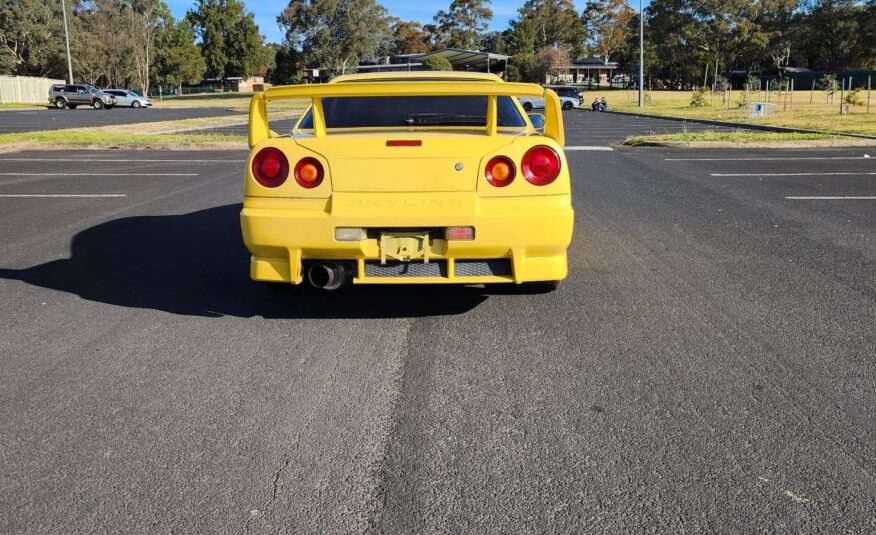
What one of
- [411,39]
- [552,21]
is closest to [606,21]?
[552,21]

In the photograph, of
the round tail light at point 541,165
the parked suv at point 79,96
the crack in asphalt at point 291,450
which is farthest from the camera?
the parked suv at point 79,96

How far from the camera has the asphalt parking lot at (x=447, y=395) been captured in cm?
254

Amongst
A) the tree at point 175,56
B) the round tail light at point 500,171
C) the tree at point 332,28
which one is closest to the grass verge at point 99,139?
the round tail light at point 500,171

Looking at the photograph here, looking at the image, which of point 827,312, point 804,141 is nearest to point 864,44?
point 804,141

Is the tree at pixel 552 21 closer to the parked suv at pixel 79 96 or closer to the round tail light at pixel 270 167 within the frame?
the parked suv at pixel 79 96

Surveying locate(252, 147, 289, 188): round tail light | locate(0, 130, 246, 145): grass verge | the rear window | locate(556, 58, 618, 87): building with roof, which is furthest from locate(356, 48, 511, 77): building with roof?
locate(252, 147, 289, 188): round tail light

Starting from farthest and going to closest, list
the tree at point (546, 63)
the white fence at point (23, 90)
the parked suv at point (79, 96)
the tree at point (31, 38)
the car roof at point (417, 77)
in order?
the tree at point (546, 63) < the tree at point (31, 38) < the white fence at point (23, 90) < the parked suv at point (79, 96) < the car roof at point (417, 77)

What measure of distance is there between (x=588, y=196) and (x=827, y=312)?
5.01 metres

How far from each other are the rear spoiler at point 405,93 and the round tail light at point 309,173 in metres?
0.22

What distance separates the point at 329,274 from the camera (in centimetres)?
422

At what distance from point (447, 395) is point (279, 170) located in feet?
5.33

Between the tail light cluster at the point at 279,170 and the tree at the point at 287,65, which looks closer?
the tail light cluster at the point at 279,170

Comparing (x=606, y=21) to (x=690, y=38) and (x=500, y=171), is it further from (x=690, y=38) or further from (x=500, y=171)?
(x=500, y=171)

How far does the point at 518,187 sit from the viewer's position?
413 centimetres
